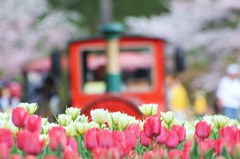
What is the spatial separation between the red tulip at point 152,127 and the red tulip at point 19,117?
587mm

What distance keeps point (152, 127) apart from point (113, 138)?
1.11 ft

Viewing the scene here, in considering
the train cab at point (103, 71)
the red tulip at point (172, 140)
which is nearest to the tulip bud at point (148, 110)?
the red tulip at point (172, 140)

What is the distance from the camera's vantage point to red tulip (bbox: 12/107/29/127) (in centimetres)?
456

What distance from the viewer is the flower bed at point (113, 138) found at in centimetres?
379

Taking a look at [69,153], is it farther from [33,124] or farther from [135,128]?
[135,128]

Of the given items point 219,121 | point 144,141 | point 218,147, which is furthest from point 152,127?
point 219,121

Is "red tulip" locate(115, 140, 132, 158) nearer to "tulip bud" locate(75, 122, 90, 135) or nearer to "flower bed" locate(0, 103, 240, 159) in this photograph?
"flower bed" locate(0, 103, 240, 159)

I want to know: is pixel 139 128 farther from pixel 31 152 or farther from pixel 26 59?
pixel 26 59

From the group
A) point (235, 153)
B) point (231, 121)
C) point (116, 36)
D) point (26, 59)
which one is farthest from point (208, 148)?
point (26, 59)

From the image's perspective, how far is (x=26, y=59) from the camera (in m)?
35.3

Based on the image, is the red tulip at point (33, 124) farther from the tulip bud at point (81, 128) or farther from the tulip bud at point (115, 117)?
the tulip bud at point (115, 117)

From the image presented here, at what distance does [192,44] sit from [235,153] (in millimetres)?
27342

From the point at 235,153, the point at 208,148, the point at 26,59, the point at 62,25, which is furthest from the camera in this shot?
the point at 62,25

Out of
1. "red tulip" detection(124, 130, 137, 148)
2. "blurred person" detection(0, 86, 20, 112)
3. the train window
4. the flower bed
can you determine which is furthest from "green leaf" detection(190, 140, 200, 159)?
"blurred person" detection(0, 86, 20, 112)
